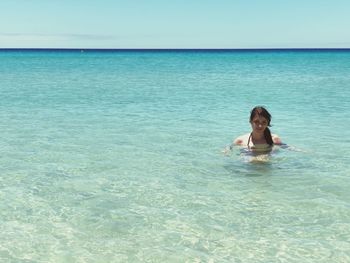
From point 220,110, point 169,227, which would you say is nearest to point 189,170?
point 169,227

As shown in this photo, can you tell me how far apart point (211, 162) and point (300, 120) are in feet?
22.2

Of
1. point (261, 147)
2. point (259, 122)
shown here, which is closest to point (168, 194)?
point (259, 122)

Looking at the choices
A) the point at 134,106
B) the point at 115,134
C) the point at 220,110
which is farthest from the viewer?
the point at 134,106

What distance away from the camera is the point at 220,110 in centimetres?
1789

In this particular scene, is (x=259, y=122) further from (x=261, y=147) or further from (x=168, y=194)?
(x=168, y=194)

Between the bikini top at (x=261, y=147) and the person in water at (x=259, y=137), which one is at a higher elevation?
the person in water at (x=259, y=137)

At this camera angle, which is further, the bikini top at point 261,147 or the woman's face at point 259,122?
the bikini top at point 261,147

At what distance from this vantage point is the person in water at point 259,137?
8.88 m

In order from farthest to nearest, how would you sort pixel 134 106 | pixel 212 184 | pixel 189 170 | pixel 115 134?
pixel 134 106 → pixel 115 134 → pixel 189 170 → pixel 212 184

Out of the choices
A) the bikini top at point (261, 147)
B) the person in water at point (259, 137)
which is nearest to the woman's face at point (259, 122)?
the person in water at point (259, 137)

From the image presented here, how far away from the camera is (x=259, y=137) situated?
30.7 ft

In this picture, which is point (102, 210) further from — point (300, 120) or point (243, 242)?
point (300, 120)

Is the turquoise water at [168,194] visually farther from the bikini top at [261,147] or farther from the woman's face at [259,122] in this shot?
the woman's face at [259,122]

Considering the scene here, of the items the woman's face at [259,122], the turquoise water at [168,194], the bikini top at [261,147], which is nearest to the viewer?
the turquoise water at [168,194]
